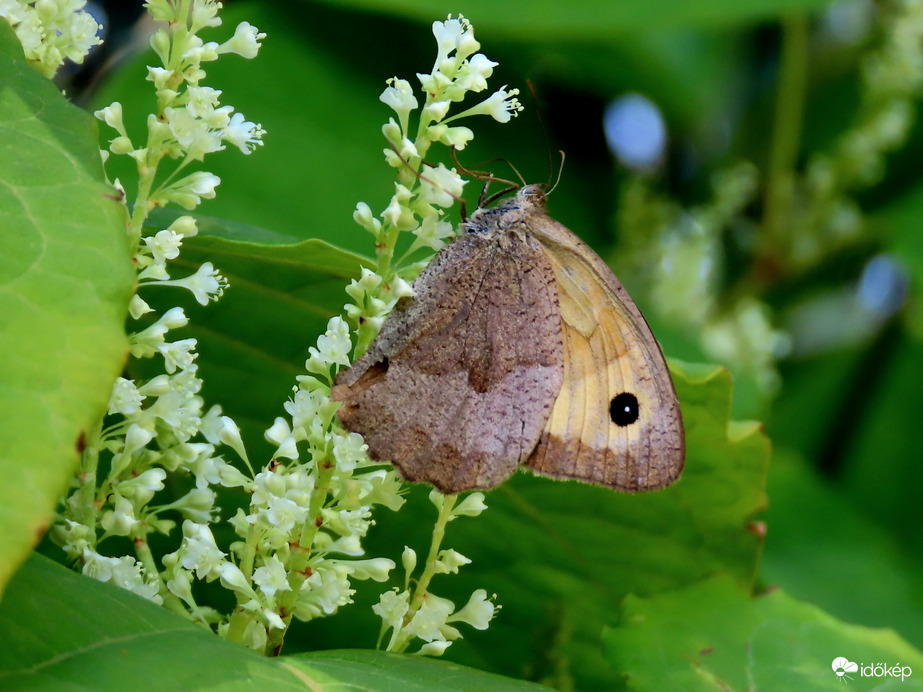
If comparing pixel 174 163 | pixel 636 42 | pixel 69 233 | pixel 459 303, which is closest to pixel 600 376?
pixel 459 303

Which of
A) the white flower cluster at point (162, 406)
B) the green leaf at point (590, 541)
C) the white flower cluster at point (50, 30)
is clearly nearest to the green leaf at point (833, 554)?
the green leaf at point (590, 541)

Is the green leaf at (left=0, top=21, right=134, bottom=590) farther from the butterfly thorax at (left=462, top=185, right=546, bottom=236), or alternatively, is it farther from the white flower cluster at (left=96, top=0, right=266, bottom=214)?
the butterfly thorax at (left=462, top=185, right=546, bottom=236)

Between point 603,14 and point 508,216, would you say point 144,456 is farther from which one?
point 603,14

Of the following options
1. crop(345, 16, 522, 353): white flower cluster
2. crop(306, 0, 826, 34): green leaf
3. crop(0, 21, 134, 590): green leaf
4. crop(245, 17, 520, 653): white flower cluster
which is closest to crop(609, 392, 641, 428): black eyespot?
crop(245, 17, 520, 653): white flower cluster

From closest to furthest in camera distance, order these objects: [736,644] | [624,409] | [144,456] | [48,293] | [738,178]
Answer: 1. [48,293]
2. [144,456]
3. [624,409]
4. [736,644]
5. [738,178]

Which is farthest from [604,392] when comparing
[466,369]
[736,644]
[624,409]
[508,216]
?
[736,644]

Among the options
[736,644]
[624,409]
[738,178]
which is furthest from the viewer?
[738,178]

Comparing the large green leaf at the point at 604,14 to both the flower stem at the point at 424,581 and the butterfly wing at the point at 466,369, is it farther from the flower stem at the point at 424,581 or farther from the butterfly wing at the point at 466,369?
→ the flower stem at the point at 424,581
